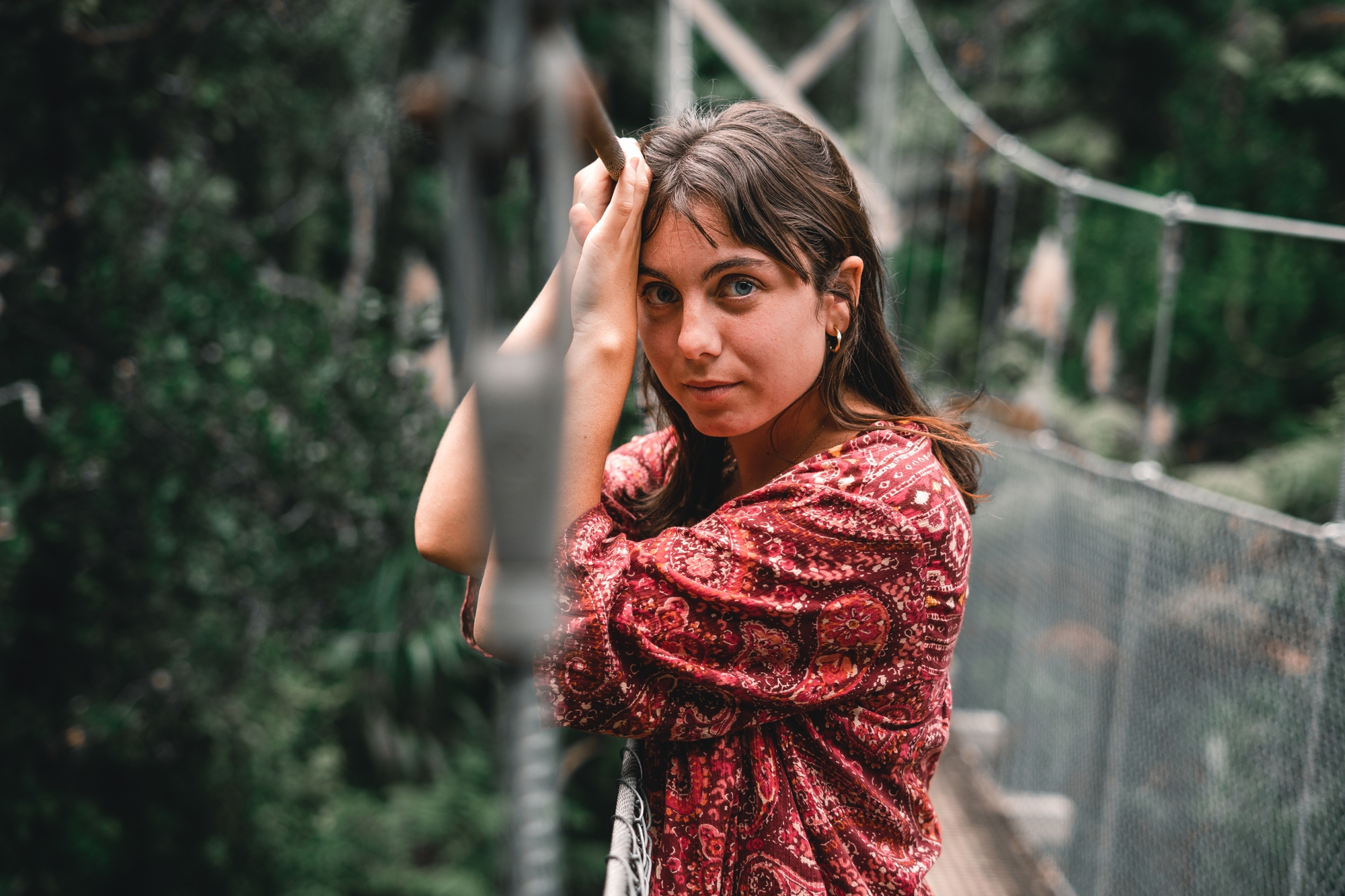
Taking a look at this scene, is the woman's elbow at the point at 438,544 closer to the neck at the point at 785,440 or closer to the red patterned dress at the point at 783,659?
the red patterned dress at the point at 783,659

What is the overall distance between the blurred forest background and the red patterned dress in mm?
528

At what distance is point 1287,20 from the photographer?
606 centimetres

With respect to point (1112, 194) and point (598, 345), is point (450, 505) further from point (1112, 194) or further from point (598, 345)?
point (1112, 194)

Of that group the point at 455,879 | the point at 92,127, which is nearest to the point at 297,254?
the point at 92,127

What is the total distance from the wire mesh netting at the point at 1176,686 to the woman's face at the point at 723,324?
107 centimetres

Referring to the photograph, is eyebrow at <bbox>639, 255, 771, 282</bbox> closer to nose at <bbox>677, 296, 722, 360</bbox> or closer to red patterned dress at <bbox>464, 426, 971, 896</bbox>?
nose at <bbox>677, 296, 722, 360</bbox>

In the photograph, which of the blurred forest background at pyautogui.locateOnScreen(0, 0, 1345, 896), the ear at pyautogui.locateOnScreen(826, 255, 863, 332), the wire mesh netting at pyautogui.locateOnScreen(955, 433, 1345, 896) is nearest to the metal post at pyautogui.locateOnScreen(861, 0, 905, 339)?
the blurred forest background at pyautogui.locateOnScreen(0, 0, 1345, 896)

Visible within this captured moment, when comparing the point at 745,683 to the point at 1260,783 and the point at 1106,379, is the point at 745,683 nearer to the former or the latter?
the point at 1260,783

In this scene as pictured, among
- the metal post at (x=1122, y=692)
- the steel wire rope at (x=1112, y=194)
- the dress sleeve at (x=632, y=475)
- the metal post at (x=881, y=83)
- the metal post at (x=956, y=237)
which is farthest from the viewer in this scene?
the metal post at (x=956, y=237)

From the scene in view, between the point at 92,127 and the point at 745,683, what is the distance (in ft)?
8.81

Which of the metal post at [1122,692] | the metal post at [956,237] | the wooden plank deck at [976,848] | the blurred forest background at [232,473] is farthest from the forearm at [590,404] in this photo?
the metal post at [956,237]

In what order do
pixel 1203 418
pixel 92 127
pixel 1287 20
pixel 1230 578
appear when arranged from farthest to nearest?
pixel 1287 20 → pixel 1203 418 → pixel 92 127 → pixel 1230 578

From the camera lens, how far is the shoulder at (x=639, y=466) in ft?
4.36

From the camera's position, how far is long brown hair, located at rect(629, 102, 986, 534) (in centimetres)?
103
